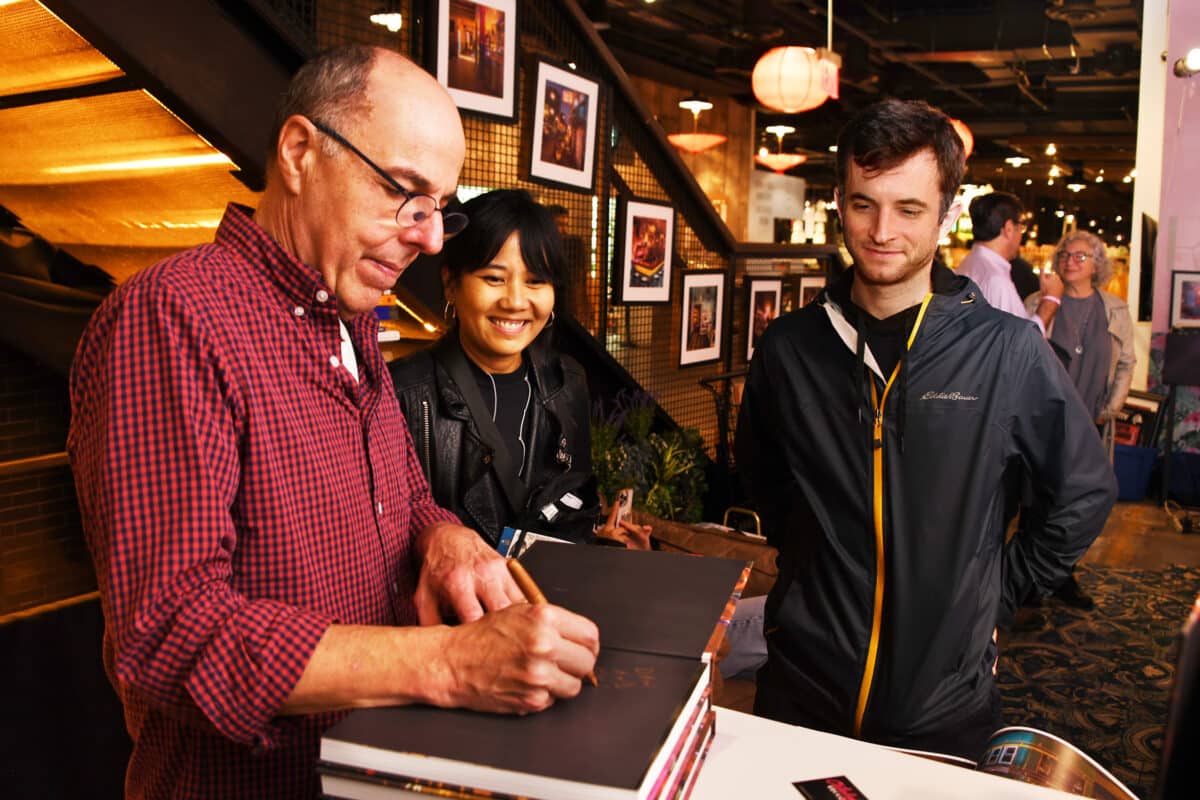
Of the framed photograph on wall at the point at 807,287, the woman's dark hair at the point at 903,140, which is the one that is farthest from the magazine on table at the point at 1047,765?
the framed photograph on wall at the point at 807,287

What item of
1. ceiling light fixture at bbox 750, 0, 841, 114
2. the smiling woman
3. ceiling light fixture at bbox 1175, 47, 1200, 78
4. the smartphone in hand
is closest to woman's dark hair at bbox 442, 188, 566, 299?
the smiling woman

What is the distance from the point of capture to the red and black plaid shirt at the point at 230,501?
878mm

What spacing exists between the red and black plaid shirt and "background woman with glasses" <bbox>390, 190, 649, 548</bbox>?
3.01 ft

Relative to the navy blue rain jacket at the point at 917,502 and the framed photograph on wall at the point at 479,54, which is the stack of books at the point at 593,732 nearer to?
the navy blue rain jacket at the point at 917,502

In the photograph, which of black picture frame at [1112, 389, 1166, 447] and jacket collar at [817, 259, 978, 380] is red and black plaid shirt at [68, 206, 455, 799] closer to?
jacket collar at [817, 259, 978, 380]

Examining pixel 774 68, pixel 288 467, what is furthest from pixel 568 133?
pixel 774 68

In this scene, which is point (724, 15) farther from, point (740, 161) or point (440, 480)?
point (440, 480)

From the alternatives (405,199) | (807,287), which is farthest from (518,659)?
(807,287)

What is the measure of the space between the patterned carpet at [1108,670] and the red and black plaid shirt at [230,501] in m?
3.26

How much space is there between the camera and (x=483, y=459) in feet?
7.29

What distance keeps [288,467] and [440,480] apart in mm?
1162

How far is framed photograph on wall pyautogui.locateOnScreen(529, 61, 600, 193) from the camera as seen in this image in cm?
367

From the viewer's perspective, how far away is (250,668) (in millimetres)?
870

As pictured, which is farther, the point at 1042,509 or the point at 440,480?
the point at 440,480
